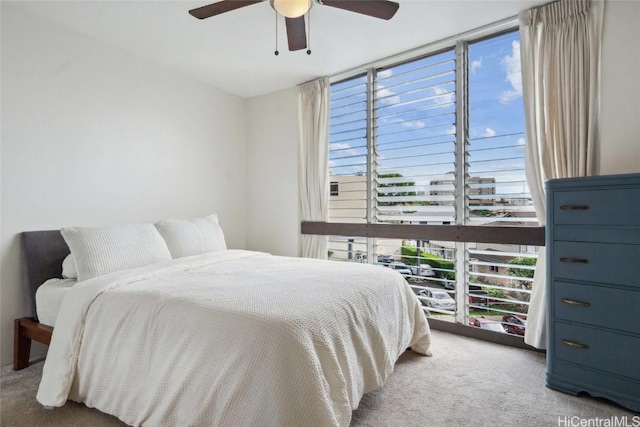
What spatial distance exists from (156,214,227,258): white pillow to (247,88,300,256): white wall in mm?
926

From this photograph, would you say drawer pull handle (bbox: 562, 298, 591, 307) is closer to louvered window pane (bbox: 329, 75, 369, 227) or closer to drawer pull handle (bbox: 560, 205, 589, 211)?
drawer pull handle (bbox: 560, 205, 589, 211)

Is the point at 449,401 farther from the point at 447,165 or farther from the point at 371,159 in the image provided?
the point at 371,159

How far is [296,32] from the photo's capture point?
83.8 inches

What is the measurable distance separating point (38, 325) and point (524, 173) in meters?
3.63

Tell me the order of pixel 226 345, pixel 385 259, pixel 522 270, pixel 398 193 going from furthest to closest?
pixel 385 259 → pixel 398 193 → pixel 522 270 → pixel 226 345

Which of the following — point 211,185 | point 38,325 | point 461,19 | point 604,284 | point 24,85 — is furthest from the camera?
point 211,185

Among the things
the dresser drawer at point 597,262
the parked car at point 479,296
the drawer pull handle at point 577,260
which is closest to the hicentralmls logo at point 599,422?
the dresser drawer at point 597,262

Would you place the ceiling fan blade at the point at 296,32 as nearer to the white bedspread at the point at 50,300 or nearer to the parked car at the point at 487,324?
the white bedspread at the point at 50,300

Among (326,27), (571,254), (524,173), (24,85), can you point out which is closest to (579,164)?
(524,173)

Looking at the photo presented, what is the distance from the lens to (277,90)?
3967mm

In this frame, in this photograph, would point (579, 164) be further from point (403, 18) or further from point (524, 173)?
point (403, 18)

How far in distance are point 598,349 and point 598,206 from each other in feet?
2.61

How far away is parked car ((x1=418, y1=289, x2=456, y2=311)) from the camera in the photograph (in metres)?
2.94

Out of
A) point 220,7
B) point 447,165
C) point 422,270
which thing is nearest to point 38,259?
point 220,7
